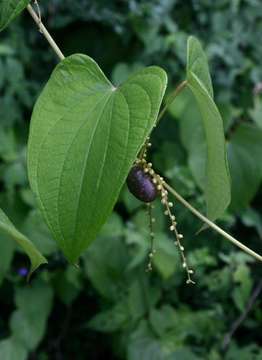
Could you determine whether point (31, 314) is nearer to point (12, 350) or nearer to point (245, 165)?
point (12, 350)

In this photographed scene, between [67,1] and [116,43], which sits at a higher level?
[67,1]

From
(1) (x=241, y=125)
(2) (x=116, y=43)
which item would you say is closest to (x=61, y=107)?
(1) (x=241, y=125)

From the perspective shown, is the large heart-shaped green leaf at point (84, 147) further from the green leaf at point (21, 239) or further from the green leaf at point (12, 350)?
the green leaf at point (12, 350)

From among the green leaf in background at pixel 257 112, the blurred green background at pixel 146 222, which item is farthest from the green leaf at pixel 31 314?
the green leaf in background at pixel 257 112

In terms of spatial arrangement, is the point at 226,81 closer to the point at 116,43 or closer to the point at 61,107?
the point at 116,43

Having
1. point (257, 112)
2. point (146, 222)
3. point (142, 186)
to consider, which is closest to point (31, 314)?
point (146, 222)

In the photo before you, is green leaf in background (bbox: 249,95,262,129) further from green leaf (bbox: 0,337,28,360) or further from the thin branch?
green leaf (bbox: 0,337,28,360)
